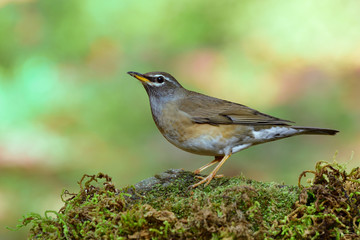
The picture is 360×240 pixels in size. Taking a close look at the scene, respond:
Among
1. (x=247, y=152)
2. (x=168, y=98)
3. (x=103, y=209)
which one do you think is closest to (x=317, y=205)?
(x=103, y=209)

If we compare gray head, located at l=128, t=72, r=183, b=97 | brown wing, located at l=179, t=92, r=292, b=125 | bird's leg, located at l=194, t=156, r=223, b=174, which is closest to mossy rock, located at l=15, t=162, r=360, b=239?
bird's leg, located at l=194, t=156, r=223, b=174

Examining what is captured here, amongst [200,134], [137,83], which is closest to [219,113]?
[200,134]

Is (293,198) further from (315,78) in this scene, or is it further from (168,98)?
(315,78)

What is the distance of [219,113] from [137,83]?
5739mm

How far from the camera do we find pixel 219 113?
20.1ft

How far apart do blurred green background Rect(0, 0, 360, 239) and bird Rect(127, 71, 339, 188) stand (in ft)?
12.9

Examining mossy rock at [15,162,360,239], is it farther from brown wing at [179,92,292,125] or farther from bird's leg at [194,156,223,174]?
brown wing at [179,92,292,125]

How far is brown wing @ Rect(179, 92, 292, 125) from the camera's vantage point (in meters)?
5.92

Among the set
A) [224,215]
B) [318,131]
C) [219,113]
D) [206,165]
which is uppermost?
[219,113]

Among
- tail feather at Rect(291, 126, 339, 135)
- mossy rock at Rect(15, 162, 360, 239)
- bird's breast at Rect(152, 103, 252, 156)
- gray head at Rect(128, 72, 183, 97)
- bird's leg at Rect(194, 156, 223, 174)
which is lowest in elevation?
mossy rock at Rect(15, 162, 360, 239)

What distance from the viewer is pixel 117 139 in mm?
10594

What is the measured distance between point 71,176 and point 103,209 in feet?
20.2

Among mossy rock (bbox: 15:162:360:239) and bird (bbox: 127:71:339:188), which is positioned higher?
bird (bbox: 127:71:339:188)

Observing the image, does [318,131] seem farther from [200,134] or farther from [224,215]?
[224,215]
